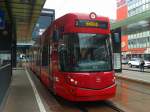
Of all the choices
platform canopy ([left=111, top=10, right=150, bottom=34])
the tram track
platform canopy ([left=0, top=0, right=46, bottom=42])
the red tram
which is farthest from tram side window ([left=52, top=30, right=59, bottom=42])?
platform canopy ([left=111, top=10, right=150, bottom=34])

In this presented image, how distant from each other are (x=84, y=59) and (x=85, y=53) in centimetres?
22

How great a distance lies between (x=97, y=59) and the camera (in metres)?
11.0

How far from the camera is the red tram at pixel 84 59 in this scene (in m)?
10.6

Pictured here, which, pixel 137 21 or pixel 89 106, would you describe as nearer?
pixel 89 106

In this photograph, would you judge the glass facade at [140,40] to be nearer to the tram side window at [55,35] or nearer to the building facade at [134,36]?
the building facade at [134,36]

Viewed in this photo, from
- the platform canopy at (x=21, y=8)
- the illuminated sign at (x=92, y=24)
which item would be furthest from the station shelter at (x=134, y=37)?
the illuminated sign at (x=92, y=24)

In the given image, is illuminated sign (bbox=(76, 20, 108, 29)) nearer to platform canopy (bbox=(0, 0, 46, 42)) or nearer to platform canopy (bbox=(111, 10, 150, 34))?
platform canopy (bbox=(0, 0, 46, 42))

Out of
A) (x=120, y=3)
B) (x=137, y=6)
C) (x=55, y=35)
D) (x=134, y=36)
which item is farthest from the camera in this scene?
(x=120, y=3)

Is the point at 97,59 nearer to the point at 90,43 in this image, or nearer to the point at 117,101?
the point at 90,43

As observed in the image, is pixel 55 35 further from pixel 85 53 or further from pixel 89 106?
pixel 89 106

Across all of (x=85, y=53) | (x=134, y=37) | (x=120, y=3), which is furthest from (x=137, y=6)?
(x=85, y=53)

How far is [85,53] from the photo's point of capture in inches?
430

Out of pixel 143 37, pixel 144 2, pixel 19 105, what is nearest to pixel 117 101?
pixel 19 105

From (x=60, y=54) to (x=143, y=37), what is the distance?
6943 centimetres
